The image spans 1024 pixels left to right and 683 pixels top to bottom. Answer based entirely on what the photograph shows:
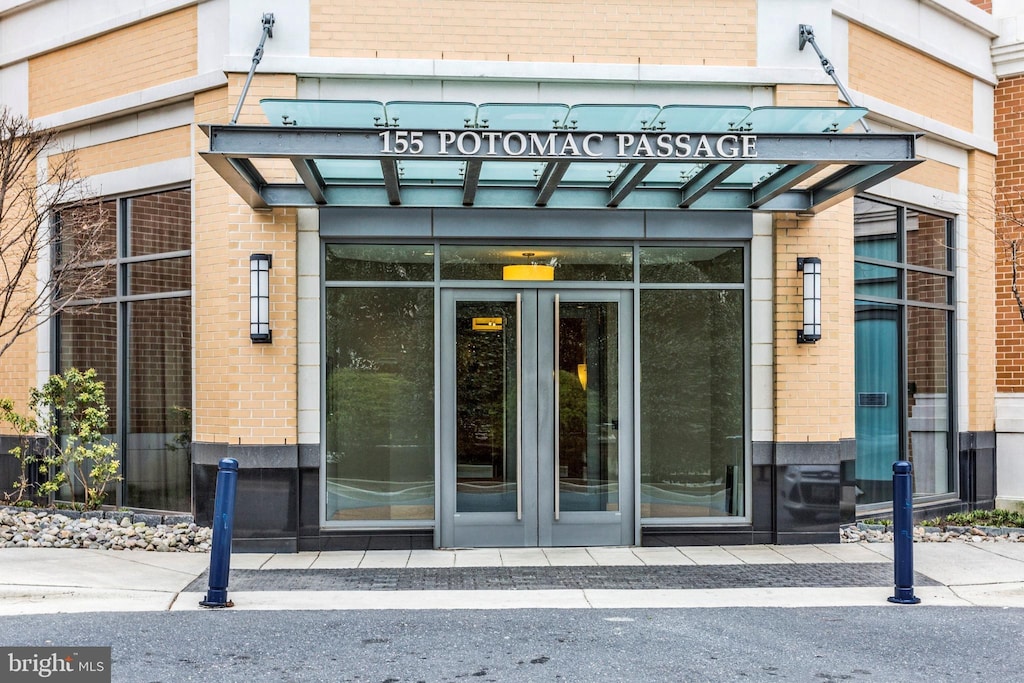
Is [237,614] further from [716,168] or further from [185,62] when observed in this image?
[185,62]

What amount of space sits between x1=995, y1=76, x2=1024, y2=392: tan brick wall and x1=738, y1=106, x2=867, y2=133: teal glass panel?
5.02m

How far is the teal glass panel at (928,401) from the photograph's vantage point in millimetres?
11375

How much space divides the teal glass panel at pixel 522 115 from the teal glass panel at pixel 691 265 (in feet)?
7.46

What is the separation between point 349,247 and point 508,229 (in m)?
1.60

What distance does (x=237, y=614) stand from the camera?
6.87m

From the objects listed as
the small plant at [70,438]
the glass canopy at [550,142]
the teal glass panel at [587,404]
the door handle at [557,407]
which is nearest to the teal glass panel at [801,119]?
the glass canopy at [550,142]

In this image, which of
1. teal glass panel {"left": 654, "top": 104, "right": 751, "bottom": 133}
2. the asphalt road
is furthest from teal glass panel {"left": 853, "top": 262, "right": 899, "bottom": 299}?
the asphalt road

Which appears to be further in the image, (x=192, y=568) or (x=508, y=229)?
(x=508, y=229)

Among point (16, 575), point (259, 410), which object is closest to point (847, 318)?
point (259, 410)

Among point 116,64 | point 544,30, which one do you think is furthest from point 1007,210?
point 116,64

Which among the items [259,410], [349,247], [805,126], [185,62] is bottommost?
[259,410]

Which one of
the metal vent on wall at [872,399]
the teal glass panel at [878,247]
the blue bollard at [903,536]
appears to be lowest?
the blue bollard at [903,536]

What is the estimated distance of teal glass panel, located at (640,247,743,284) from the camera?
9.67 metres

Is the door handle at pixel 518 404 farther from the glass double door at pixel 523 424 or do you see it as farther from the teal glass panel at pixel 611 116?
the teal glass panel at pixel 611 116
